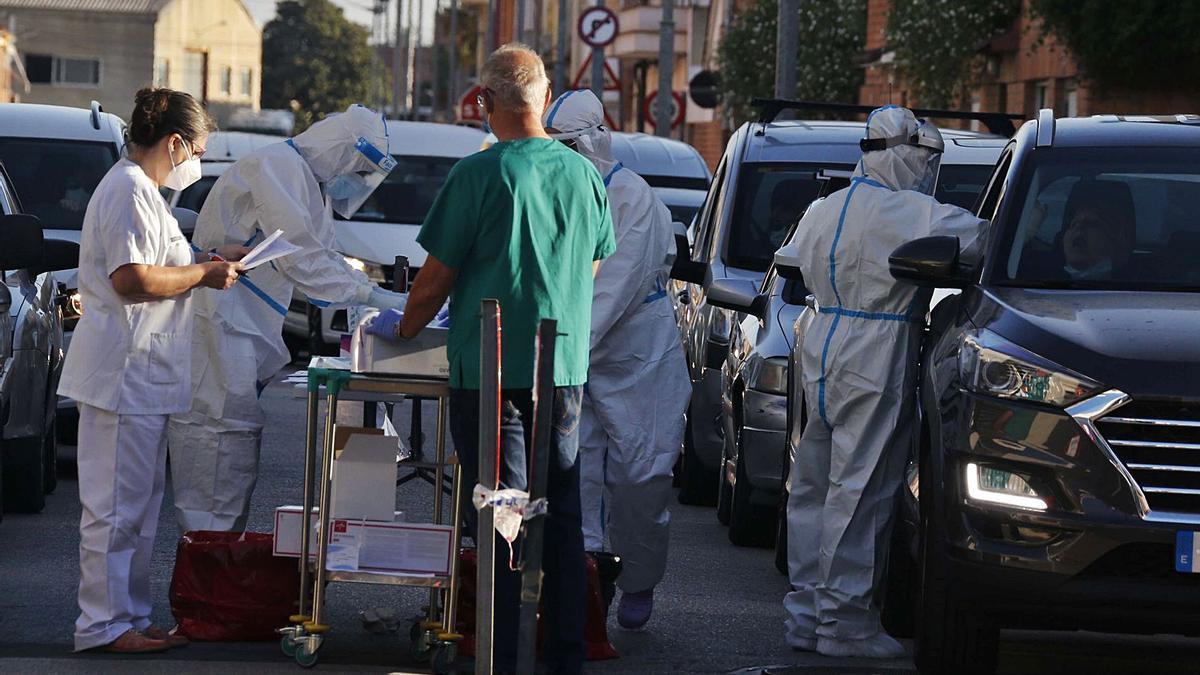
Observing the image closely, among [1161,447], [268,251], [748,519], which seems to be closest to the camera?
[1161,447]

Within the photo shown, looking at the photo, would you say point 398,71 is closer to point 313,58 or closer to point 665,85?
point 313,58

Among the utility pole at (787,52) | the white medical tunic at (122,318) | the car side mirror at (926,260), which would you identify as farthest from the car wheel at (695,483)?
the utility pole at (787,52)

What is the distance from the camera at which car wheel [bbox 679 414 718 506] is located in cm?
1210

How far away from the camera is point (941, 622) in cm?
712

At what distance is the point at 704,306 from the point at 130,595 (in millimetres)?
5374

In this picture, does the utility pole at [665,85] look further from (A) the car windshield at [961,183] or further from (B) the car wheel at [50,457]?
(B) the car wheel at [50,457]

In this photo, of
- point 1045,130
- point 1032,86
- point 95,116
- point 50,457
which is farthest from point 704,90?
point 1045,130

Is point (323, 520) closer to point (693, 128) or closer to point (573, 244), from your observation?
point (573, 244)

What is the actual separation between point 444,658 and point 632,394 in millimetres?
1305

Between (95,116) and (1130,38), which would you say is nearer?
(95,116)

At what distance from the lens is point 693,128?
208 ft

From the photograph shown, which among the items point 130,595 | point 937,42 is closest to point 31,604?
point 130,595

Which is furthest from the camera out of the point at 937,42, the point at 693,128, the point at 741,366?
the point at 693,128

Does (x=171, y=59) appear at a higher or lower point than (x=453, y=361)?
higher
